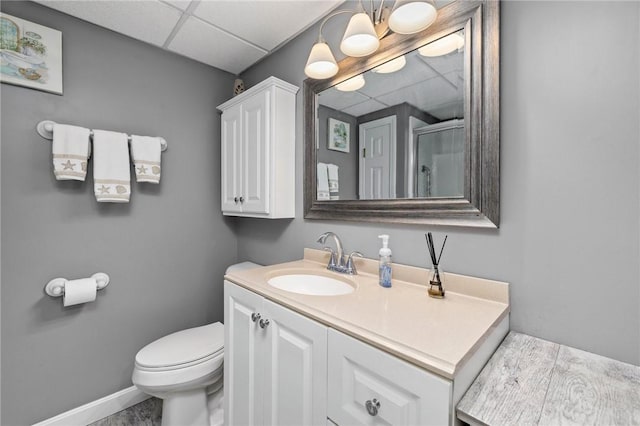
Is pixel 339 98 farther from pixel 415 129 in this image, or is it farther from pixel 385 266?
pixel 385 266

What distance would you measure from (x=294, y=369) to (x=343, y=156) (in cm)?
106

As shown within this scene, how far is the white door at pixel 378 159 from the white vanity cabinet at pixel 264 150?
52 cm

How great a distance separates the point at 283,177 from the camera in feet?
5.47

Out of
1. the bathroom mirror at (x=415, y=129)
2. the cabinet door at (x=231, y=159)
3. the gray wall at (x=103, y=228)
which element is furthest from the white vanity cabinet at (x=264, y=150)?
the gray wall at (x=103, y=228)

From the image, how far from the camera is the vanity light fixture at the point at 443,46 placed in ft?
3.39

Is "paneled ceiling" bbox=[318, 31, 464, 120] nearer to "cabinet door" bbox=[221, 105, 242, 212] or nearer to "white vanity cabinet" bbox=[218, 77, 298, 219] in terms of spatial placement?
"white vanity cabinet" bbox=[218, 77, 298, 219]

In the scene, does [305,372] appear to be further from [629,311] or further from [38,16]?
[38,16]

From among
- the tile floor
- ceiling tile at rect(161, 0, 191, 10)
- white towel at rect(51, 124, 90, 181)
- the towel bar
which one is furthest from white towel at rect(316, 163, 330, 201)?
the tile floor

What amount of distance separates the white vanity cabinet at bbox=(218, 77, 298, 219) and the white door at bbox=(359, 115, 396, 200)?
52 centimetres

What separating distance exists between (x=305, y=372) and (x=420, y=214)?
75 cm

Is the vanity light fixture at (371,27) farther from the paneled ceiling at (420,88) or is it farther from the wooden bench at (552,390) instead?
the wooden bench at (552,390)

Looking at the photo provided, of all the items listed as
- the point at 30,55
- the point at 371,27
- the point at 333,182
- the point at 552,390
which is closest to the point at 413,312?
the point at 552,390

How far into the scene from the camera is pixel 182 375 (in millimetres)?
1327

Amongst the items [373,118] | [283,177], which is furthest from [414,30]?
[283,177]
